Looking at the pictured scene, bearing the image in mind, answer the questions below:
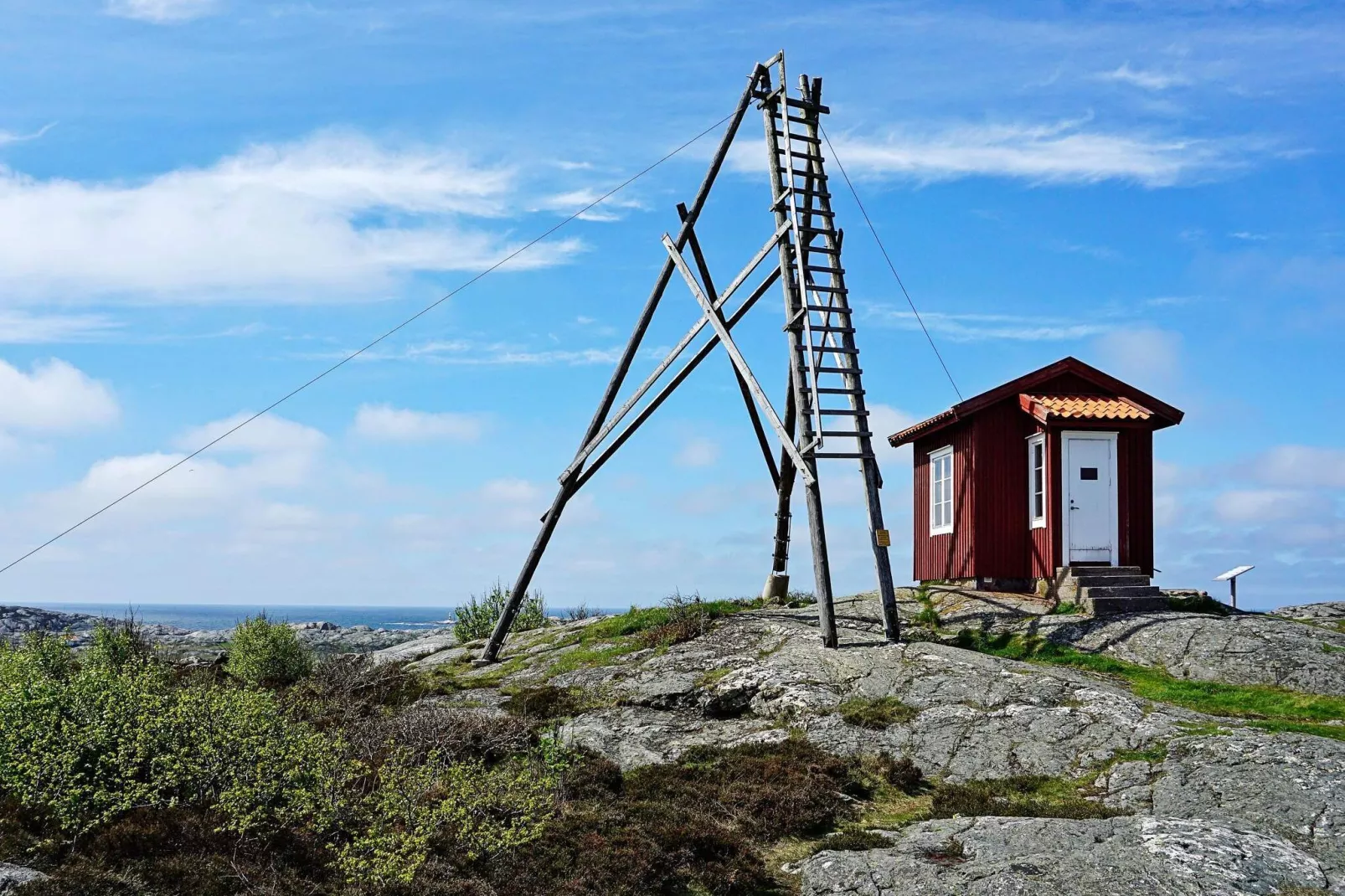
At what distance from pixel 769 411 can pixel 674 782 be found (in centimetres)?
792

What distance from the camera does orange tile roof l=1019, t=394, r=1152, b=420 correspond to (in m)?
19.8

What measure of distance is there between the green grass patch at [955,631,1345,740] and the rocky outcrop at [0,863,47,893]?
1262 centimetres

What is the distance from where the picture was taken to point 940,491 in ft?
74.7

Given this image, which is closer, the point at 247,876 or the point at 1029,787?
the point at 247,876

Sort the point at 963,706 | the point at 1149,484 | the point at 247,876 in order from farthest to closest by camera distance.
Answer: the point at 1149,484, the point at 963,706, the point at 247,876

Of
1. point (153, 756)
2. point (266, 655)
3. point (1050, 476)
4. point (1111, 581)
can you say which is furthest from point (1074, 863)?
point (266, 655)

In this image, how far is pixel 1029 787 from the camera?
11297 mm

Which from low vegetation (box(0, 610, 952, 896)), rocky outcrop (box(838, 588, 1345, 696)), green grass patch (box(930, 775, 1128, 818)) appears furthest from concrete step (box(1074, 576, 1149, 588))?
low vegetation (box(0, 610, 952, 896))

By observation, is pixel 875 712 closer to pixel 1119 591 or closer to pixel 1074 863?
pixel 1074 863

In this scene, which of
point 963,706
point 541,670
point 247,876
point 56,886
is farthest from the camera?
point 541,670

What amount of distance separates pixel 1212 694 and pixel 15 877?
14.0 m

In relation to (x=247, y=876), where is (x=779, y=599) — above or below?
above

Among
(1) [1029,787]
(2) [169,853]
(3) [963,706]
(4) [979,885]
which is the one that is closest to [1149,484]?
(3) [963,706]

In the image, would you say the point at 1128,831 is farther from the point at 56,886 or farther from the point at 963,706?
the point at 56,886
